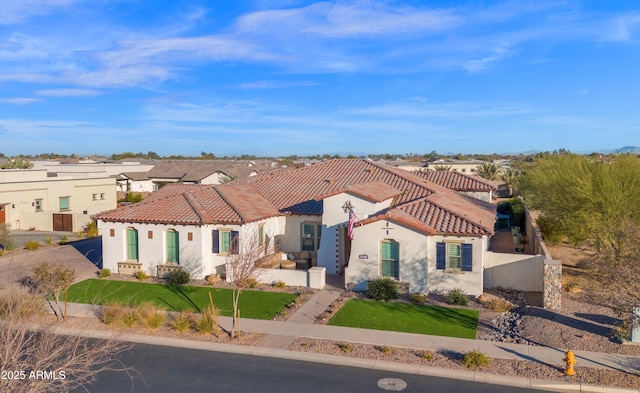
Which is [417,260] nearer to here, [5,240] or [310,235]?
[310,235]

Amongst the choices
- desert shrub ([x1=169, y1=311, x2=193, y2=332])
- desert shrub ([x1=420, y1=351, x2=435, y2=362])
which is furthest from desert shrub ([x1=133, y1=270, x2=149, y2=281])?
desert shrub ([x1=420, y1=351, x2=435, y2=362])

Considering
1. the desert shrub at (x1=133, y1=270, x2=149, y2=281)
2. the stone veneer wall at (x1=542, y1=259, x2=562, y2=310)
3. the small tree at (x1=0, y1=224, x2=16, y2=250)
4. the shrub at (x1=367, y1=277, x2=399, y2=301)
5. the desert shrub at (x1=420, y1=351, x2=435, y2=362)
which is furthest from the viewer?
the small tree at (x1=0, y1=224, x2=16, y2=250)

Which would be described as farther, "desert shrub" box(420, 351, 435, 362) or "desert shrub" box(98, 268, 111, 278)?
"desert shrub" box(98, 268, 111, 278)

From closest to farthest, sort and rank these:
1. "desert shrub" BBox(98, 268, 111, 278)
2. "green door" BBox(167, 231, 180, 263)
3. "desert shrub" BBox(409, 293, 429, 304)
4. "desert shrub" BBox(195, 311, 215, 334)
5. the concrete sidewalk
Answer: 1. the concrete sidewalk
2. "desert shrub" BBox(195, 311, 215, 334)
3. "desert shrub" BBox(409, 293, 429, 304)
4. "green door" BBox(167, 231, 180, 263)
5. "desert shrub" BBox(98, 268, 111, 278)

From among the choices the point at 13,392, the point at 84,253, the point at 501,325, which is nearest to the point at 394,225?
the point at 501,325

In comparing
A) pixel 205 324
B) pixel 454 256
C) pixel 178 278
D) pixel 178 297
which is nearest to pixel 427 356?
pixel 205 324

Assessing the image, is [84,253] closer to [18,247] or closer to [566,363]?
[18,247]

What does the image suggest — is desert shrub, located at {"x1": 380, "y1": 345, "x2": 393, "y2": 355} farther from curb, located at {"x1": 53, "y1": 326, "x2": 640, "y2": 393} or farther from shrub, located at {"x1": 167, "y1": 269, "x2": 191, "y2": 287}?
shrub, located at {"x1": 167, "y1": 269, "x2": 191, "y2": 287}
